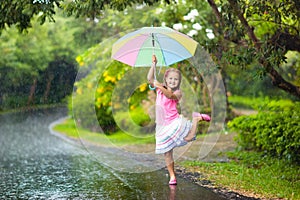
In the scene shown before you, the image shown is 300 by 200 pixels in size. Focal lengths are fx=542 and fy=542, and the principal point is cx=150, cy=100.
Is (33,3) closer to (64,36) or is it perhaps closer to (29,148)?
(29,148)

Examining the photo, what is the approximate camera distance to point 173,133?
7301 mm

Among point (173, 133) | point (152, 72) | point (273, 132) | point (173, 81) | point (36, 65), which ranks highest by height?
point (36, 65)

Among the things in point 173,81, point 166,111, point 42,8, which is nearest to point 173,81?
point 173,81

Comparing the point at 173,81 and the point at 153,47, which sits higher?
the point at 153,47

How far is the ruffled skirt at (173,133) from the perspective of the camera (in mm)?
7312

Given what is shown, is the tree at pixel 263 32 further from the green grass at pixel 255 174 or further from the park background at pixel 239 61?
the green grass at pixel 255 174

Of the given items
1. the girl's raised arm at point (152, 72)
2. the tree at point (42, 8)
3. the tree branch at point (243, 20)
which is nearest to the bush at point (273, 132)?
the tree branch at point (243, 20)

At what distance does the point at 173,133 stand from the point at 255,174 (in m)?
2.46

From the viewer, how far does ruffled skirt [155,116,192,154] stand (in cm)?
731

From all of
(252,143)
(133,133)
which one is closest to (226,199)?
(133,133)

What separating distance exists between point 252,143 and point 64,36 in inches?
1067

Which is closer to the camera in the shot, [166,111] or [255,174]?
[166,111]

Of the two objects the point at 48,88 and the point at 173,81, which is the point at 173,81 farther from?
the point at 48,88

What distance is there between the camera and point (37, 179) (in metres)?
9.42
